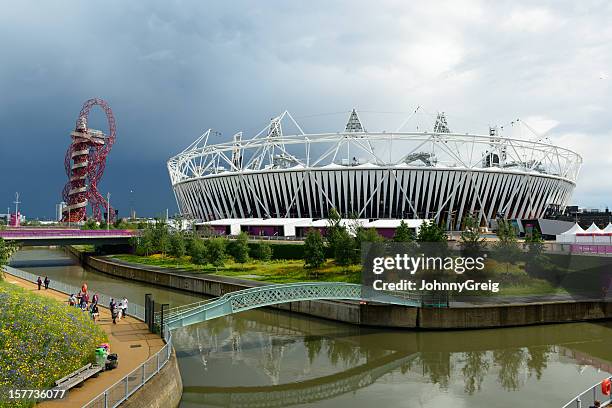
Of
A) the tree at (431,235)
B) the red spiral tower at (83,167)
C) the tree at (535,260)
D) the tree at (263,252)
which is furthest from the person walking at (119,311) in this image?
the red spiral tower at (83,167)

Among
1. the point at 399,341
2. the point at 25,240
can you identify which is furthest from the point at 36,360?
the point at 25,240

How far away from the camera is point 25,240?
170ft

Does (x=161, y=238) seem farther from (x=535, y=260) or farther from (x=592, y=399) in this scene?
(x=592, y=399)

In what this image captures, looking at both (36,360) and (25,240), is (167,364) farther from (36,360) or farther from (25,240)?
(25,240)

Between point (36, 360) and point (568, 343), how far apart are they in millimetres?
23022

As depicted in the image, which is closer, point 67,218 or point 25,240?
point 25,240

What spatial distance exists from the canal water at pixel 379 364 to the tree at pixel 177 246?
21806mm

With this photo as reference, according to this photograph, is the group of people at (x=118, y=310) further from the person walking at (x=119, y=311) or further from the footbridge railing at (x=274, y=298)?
the footbridge railing at (x=274, y=298)

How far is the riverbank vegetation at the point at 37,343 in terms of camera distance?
1067cm

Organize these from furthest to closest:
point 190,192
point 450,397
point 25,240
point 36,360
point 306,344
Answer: point 190,192, point 25,240, point 306,344, point 450,397, point 36,360

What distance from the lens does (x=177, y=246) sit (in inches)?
1949

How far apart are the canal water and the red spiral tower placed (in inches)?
3499

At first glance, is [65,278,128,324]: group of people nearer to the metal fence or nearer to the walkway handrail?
the metal fence

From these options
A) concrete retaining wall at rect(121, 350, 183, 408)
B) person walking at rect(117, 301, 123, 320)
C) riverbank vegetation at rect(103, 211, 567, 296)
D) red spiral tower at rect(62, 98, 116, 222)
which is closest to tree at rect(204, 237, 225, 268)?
riverbank vegetation at rect(103, 211, 567, 296)
